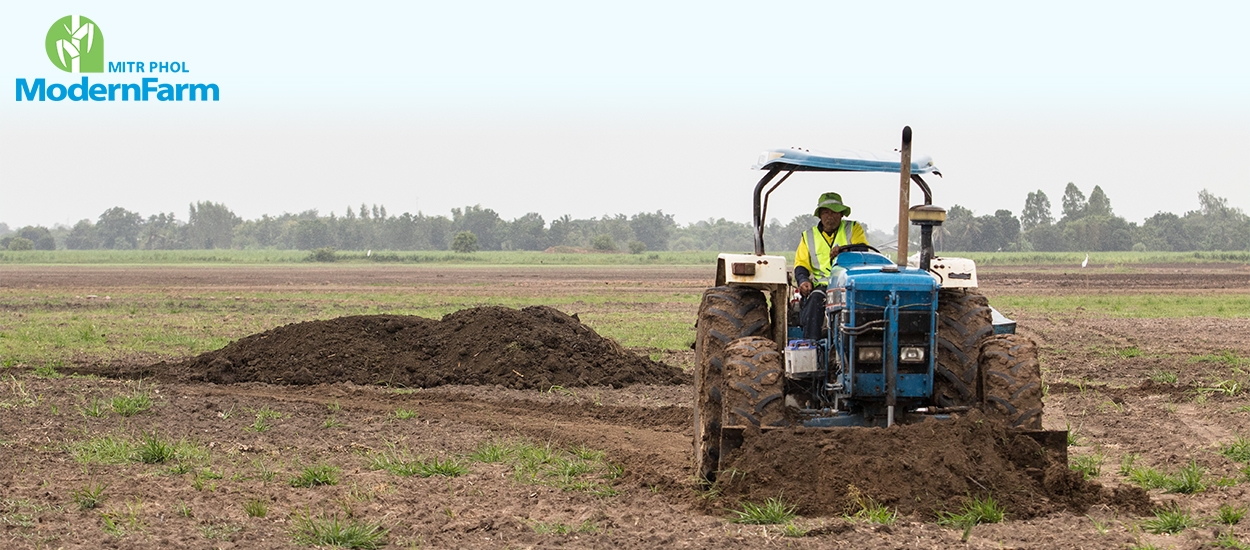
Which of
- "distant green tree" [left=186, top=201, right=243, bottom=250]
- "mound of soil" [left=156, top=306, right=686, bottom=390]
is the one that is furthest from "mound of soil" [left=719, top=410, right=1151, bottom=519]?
"distant green tree" [left=186, top=201, right=243, bottom=250]

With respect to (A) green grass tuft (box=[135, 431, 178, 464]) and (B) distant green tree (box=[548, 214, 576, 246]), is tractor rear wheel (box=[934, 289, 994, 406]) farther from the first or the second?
(B) distant green tree (box=[548, 214, 576, 246])

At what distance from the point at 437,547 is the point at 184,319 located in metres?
20.7

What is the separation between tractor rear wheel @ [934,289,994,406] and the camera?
8.45 meters

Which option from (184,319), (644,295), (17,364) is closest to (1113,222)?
(644,295)

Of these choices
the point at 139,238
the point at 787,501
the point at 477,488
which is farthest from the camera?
the point at 139,238

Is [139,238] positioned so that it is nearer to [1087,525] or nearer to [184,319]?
[184,319]

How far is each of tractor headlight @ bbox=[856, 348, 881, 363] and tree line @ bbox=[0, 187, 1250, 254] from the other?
81.9 metres

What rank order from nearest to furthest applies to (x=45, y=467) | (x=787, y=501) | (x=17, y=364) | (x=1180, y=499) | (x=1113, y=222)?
(x=787, y=501), (x=1180, y=499), (x=45, y=467), (x=17, y=364), (x=1113, y=222)

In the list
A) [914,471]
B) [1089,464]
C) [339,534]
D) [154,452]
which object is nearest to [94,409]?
[154,452]

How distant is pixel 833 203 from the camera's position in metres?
9.34

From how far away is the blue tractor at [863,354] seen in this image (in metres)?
7.96

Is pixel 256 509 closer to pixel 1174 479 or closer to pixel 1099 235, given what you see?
pixel 1174 479

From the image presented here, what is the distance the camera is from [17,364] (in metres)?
16.9

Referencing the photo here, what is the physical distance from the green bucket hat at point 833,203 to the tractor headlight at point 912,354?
163 cm
